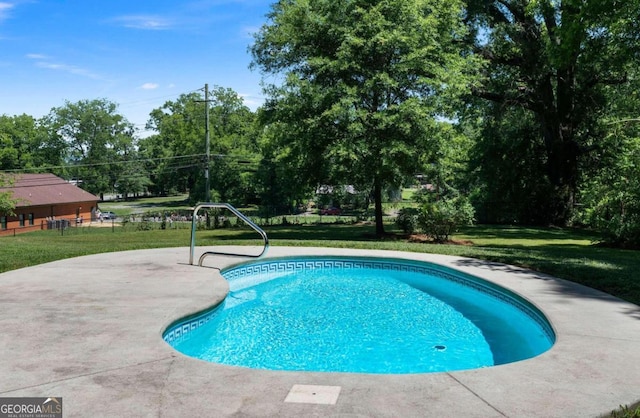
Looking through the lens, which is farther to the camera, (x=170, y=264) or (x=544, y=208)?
(x=544, y=208)

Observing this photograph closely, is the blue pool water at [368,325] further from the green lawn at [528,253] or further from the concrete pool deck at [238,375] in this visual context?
the green lawn at [528,253]

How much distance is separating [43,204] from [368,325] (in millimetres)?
44449

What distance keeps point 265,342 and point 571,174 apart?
2650 cm

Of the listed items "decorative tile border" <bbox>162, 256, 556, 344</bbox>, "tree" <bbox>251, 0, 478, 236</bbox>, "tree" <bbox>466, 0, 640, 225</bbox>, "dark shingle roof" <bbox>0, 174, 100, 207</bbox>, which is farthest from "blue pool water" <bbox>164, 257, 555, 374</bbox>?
"dark shingle roof" <bbox>0, 174, 100, 207</bbox>

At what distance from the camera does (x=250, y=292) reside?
12820mm

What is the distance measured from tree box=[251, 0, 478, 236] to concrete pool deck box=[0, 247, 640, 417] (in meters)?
11.1

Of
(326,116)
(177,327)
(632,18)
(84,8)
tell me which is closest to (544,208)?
(632,18)

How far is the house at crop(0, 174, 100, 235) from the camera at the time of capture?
4153cm

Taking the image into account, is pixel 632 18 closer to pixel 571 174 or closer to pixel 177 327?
pixel 571 174

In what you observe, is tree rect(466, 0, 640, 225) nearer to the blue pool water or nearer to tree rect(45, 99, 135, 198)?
the blue pool water

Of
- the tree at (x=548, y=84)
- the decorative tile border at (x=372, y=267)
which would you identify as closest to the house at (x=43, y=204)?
the decorative tile border at (x=372, y=267)

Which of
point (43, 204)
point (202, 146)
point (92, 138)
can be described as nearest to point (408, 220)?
point (43, 204)

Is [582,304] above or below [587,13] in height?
below

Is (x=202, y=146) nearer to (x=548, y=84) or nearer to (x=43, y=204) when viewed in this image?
(x=43, y=204)
